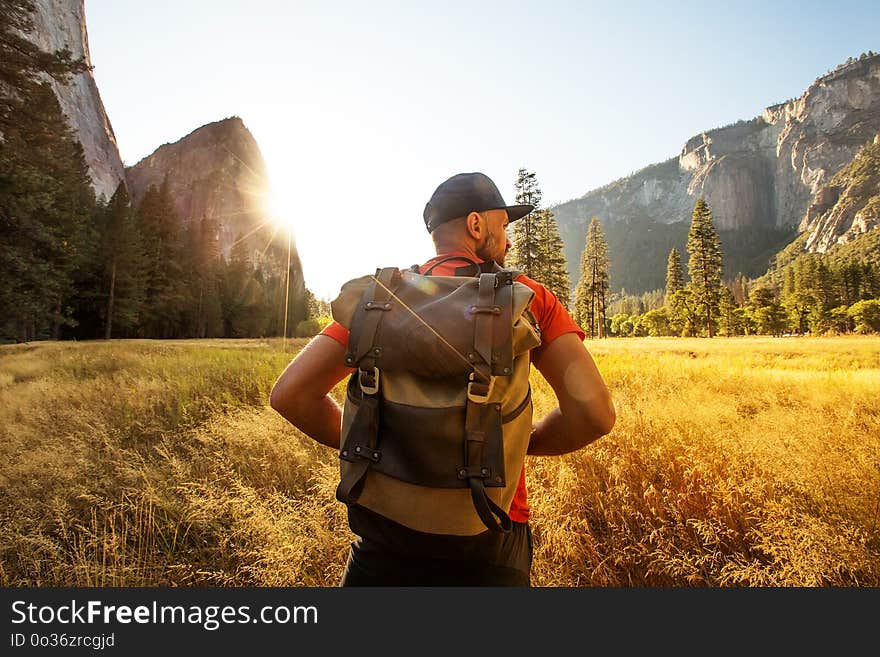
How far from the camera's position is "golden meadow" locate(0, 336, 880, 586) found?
8.82 feet

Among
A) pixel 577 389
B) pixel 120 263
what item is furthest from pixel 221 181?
pixel 577 389

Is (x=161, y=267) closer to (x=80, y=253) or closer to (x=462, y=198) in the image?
(x=80, y=253)

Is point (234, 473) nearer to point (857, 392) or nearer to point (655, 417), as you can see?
point (655, 417)

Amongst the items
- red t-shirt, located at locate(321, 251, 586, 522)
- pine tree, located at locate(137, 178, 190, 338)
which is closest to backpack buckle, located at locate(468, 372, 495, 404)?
red t-shirt, located at locate(321, 251, 586, 522)

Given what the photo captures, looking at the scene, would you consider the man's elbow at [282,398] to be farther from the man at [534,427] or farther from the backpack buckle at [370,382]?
the backpack buckle at [370,382]

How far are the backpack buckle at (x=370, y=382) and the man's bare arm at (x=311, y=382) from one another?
0.70ft

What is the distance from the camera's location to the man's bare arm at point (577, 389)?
1442 millimetres

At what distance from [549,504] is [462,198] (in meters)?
2.69

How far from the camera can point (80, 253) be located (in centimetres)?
2867

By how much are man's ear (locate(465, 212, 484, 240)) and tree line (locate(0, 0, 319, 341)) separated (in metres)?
18.0

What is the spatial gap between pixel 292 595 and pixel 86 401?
7676 millimetres

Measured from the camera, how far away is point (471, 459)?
1.14 m

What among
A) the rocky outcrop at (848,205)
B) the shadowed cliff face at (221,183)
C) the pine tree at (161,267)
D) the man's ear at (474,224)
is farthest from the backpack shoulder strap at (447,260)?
the rocky outcrop at (848,205)

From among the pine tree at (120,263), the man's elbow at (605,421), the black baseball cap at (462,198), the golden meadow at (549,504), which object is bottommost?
the golden meadow at (549,504)
